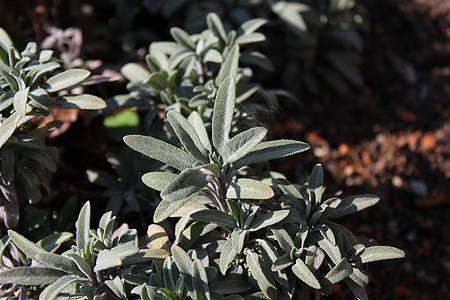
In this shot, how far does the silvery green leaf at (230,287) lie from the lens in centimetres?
149

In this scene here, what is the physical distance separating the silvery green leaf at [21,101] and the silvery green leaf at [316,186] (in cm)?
98

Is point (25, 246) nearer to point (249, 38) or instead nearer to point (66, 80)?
point (66, 80)

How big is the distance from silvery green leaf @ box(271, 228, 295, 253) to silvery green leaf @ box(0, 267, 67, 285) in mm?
692

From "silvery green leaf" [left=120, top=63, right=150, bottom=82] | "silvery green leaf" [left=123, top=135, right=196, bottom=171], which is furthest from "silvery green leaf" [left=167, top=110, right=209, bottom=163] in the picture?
"silvery green leaf" [left=120, top=63, right=150, bottom=82]

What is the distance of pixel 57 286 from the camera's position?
142 centimetres

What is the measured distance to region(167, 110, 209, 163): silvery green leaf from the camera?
4.88 ft

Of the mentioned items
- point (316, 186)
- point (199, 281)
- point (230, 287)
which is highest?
point (316, 186)

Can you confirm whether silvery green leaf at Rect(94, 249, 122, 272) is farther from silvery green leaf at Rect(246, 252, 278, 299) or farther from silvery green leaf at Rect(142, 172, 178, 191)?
silvery green leaf at Rect(246, 252, 278, 299)

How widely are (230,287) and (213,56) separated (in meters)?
0.93

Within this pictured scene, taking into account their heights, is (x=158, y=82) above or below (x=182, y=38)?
below

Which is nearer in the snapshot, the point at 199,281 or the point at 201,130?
the point at 199,281

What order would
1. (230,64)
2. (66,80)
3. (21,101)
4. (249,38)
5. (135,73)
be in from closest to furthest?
(21,101) < (66,80) < (230,64) < (249,38) < (135,73)

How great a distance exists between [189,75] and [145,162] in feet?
1.38

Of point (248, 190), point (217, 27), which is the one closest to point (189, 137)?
point (248, 190)
